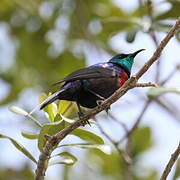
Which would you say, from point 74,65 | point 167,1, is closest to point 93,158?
point 74,65

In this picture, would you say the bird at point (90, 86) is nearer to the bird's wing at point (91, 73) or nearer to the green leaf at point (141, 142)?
the bird's wing at point (91, 73)

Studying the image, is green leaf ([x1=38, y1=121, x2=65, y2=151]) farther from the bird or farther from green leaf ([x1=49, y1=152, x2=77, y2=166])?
the bird

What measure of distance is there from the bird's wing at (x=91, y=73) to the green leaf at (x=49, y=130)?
753mm

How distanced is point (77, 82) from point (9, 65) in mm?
2931

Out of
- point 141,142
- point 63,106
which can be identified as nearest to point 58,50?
point 141,142

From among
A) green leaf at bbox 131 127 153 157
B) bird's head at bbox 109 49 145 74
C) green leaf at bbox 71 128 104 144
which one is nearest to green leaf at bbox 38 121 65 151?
green leaf at bbox 71 128 104 144

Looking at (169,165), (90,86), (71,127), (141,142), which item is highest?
(141,142)

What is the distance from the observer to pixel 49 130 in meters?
3.15

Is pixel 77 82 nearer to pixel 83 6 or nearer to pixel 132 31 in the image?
pixel 132 31

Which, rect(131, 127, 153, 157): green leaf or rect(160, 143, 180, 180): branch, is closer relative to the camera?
rect(160, 143, 180, 180): branch

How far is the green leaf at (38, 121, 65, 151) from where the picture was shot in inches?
123

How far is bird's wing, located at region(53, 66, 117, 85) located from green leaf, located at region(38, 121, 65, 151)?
0.75 m

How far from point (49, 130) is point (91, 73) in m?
1.14

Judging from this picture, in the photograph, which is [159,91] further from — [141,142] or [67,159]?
[141,142]
